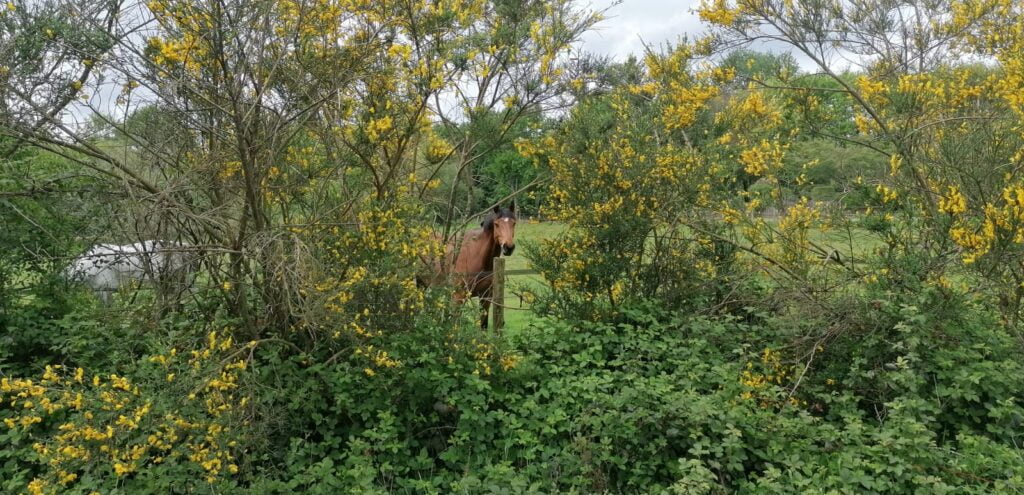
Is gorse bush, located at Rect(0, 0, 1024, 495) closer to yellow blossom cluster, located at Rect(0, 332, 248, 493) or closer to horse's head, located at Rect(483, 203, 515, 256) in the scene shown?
yellow blossom cluster, located at Rect(0, 332, 248, 493)

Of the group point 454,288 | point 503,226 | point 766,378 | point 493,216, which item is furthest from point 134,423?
point 493,216

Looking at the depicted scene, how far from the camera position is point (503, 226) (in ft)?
23.6

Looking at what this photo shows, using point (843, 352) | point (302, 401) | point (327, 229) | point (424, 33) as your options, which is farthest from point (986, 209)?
point (302, 401)

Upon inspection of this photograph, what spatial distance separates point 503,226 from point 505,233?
0.09 metres

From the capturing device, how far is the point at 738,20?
5.69 metres

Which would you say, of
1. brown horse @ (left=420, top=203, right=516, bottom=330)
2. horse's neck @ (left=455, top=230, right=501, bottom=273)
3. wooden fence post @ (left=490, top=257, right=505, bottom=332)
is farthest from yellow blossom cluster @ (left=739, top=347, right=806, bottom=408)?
horse's neck @ (left=455, top=230, right=501, bottom=273)

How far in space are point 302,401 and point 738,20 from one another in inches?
183

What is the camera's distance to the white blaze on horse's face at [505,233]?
280 inches

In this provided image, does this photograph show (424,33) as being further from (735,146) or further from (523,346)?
(735,146)

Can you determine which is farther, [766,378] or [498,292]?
[498,292]

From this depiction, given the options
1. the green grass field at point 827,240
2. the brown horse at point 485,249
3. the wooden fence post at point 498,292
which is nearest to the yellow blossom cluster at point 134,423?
the green grass field at point 827,240

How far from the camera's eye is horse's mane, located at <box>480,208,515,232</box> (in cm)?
735

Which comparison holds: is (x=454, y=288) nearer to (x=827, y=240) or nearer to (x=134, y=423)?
(x=134, y=423)

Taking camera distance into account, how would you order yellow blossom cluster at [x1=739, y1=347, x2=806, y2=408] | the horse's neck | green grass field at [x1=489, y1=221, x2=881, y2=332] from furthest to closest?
the horse's neck < green grass field at [x1=489, y1=221, x2=881, y2=332] < yellow blossom cluster at [x1=739, y1=347, x2=806, y2=408]
